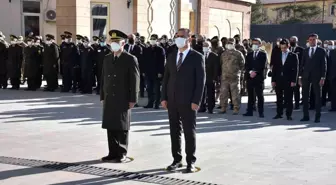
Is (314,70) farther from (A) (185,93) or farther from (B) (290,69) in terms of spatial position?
(A) (185,93)

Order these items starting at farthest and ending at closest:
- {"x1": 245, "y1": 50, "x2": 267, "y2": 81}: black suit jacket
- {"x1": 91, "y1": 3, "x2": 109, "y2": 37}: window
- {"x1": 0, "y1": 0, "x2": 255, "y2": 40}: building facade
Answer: {"x1": 91, "y1": 3, "x2": 109, "y2": 37}: window < {"x1": 0, "y1": 0, "x2": 255, "y2": 40}: building facade < {"x1": 245, "y1": 50, "x2": 267, "y2": 81}: black suit jacket

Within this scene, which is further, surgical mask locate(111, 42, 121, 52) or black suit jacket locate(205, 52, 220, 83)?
black suit jacket locate(205, 52, 220, 83)

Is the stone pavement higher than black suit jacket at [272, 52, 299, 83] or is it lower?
lower

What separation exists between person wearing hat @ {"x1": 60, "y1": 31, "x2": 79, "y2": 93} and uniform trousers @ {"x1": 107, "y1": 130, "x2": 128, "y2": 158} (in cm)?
906

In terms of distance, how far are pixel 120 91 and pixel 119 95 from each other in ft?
0.20

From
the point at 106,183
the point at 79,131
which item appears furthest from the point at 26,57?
the point at 106,183

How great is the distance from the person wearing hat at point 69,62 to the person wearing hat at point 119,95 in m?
8.88

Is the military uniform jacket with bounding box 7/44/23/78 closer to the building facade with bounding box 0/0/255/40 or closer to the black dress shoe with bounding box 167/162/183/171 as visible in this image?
the building facade with bounding box 0/0/255/40

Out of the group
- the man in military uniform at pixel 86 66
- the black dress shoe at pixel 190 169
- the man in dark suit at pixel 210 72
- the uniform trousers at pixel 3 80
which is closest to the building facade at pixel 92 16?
the uniform trousers at pixel 3 80

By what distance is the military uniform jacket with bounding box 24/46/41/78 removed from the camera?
16047 mm

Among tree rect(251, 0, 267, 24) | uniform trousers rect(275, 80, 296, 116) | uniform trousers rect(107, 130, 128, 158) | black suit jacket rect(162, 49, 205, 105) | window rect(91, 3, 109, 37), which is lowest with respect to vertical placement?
uniform trousers rect(107, 130, 128, 158)

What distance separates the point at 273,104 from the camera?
47.3ft

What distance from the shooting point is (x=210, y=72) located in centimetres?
1201

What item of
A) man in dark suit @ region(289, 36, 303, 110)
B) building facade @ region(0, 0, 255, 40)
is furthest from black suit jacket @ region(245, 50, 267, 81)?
building facade @ region(0, 0, 255, 40)
